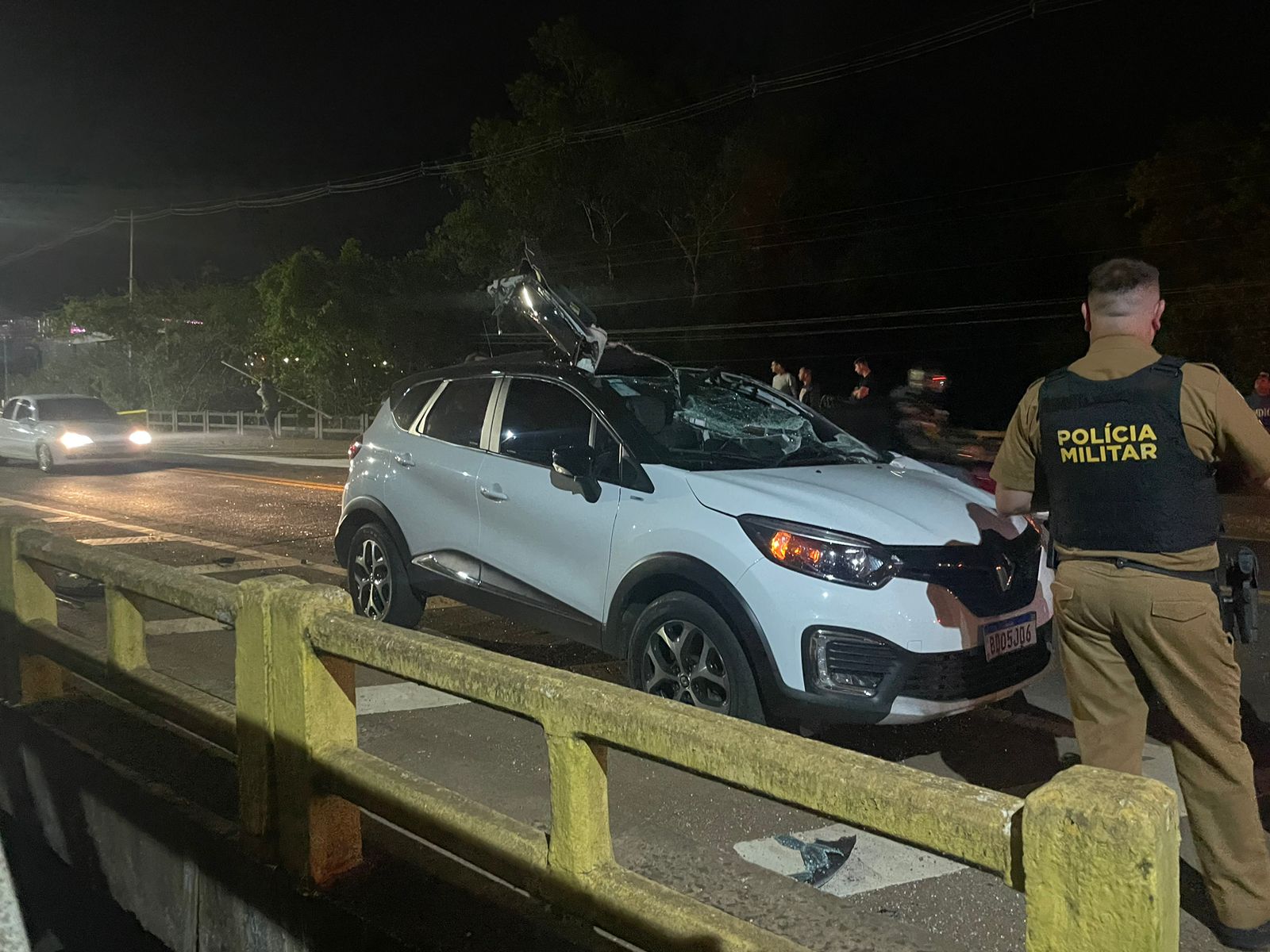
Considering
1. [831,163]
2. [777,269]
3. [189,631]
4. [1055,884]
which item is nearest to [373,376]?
[777,269]

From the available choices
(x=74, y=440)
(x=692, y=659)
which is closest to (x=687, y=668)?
(x=692, y=659)

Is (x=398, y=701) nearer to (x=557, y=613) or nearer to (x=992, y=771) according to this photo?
(x=557, y=613)

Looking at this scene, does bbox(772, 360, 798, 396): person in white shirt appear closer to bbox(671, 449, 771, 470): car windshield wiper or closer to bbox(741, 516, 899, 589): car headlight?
bbox(671, 449, 771, 470): car windshield wiper

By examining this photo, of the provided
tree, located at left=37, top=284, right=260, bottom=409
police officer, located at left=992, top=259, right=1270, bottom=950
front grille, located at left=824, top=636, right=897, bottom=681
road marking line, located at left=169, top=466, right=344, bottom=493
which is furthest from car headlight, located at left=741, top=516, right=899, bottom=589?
tree, located at left=37, top=284, right=260, bottom=409

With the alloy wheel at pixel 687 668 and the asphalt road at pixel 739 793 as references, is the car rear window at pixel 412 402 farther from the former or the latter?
the alloy wheel at pixel 687 668

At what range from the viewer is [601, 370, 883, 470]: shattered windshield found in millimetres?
5379

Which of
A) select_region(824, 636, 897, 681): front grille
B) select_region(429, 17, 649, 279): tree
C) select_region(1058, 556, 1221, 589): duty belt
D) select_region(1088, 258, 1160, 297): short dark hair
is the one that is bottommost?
select_region(824, 636, 897, 681): front grille

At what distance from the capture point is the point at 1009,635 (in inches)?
180

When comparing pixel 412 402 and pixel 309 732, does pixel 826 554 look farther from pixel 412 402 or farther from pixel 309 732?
pixel 412 402

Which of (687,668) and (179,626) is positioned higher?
(687,668)

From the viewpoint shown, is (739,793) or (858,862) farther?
(739,793)

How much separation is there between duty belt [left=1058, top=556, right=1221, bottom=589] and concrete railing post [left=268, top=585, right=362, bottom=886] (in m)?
2.16

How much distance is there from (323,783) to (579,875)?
41.6 inches

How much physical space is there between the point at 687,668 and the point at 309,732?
1.85 m
